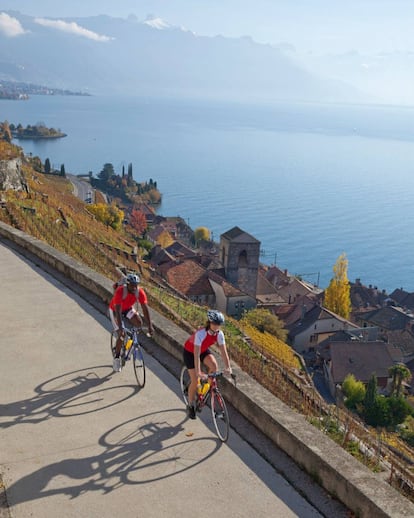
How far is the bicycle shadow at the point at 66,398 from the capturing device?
22.5ft

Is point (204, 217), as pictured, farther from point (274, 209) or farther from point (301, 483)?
point (301, 483)

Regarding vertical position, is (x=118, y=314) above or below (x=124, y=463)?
above

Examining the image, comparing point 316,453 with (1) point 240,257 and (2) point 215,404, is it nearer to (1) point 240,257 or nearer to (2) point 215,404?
(2) point 215,404

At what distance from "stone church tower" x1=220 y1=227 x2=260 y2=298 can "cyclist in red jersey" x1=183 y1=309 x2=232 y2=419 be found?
157 ft

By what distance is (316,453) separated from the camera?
5.70m

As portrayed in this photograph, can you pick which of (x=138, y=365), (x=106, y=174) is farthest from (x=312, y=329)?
(x=106, y=174)

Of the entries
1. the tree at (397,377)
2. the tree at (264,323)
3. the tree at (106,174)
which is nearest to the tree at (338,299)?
the tree at (264,323)

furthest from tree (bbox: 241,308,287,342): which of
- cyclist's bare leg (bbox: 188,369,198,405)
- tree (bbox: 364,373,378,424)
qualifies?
cyclist's bare leg (bbox: 188,369,198,405)

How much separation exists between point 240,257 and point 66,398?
4908 cm

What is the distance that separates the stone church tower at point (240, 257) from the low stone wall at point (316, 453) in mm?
46342

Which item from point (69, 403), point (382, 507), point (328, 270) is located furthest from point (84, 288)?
point (328, 270)

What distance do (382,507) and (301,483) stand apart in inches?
38.6

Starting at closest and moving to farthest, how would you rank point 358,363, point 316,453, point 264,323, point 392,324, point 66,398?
point 316,453 < point 66,398 < point 264,323 < point 358,363 < point 392,324

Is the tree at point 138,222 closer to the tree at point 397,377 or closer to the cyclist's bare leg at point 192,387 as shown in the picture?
the tree at point 397,377
